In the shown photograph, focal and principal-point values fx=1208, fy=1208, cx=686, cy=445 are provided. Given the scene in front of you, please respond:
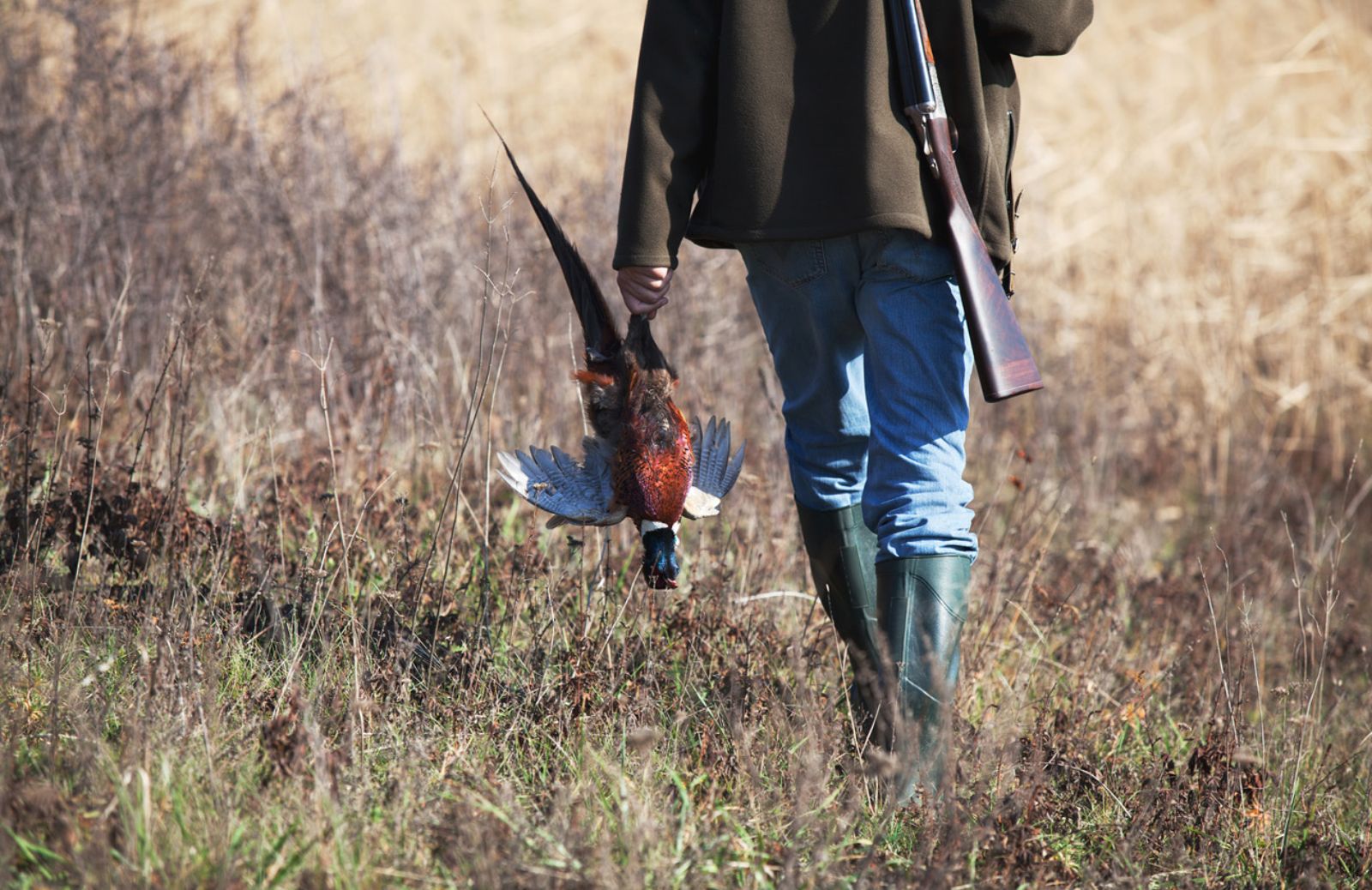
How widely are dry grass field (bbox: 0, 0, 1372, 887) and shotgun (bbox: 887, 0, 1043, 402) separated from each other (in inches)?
30.5

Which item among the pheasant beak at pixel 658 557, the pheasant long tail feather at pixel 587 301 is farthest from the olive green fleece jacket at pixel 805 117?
the pheasant beak at pixel 658 557

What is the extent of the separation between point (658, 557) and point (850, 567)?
1.57ft

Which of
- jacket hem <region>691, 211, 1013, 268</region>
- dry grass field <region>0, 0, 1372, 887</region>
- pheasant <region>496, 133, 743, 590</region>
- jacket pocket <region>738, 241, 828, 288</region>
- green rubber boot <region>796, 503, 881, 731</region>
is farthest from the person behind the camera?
green rubber boot <region>796, 503, 881, 731</region>

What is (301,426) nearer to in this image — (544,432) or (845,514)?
(544,432)

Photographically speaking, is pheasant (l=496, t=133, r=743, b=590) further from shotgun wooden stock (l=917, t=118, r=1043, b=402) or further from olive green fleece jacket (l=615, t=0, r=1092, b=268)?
shotgun wooden stock (l=917, t=118, r=1043, b=402)

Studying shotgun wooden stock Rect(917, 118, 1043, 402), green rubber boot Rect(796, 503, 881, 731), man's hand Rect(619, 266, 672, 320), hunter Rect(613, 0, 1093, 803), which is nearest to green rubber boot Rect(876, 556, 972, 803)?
hunter Rect(613, 0, 1093, 803)

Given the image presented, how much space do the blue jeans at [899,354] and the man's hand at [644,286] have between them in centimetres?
19

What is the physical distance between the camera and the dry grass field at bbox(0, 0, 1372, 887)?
90.5 inches

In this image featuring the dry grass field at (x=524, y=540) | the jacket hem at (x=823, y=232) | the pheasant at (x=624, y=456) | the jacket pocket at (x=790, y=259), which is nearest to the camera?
the dry grass field at (x=524, y=540)

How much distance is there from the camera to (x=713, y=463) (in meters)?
2.95

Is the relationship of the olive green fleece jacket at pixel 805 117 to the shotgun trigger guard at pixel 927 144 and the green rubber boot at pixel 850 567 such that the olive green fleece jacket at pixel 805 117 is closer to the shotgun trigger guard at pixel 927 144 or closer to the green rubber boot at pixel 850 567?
the shotgun trigger guard at pixel 927 144

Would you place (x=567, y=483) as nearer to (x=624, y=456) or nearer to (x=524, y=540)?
(x=624, y=456)

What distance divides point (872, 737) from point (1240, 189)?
6.82m

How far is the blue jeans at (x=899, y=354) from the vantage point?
2.51m
